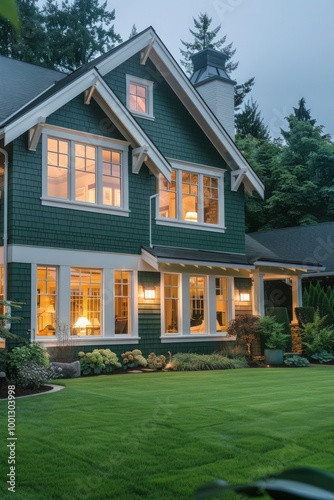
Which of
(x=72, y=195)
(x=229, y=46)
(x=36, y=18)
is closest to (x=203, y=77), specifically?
(x=72, y=195)

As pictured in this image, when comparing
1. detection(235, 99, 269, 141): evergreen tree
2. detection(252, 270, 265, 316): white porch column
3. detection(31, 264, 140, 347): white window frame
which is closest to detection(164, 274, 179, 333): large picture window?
detection(31, 264, 140, 347): white window frame

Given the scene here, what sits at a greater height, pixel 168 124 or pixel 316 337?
pixel 168 124

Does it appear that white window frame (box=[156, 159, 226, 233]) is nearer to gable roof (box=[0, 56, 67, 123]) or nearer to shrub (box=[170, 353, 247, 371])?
shrub (box=[170, 353, 247, 371])

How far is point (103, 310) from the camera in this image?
1588cm

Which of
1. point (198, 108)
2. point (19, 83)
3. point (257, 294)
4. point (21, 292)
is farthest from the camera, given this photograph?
point (257, 294)

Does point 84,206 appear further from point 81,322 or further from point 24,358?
point 24,358

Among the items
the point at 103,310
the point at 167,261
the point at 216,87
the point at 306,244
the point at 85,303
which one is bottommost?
the point at 103,310

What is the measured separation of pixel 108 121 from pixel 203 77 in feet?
20.4

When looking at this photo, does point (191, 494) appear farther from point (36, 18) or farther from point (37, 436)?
point (36, 18)

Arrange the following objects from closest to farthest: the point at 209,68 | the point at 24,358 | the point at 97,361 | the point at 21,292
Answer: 1. the point at 24,358
2. the point at 21,292
3. the point at 97,361
4. the point at 209,68

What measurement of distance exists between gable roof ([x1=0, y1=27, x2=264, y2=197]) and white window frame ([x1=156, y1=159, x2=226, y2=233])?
593 mm

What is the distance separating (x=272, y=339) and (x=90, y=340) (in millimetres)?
5178

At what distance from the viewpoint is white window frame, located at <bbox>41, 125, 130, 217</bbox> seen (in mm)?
14945

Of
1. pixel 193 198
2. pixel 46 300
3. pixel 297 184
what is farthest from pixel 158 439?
pixel 297 184
